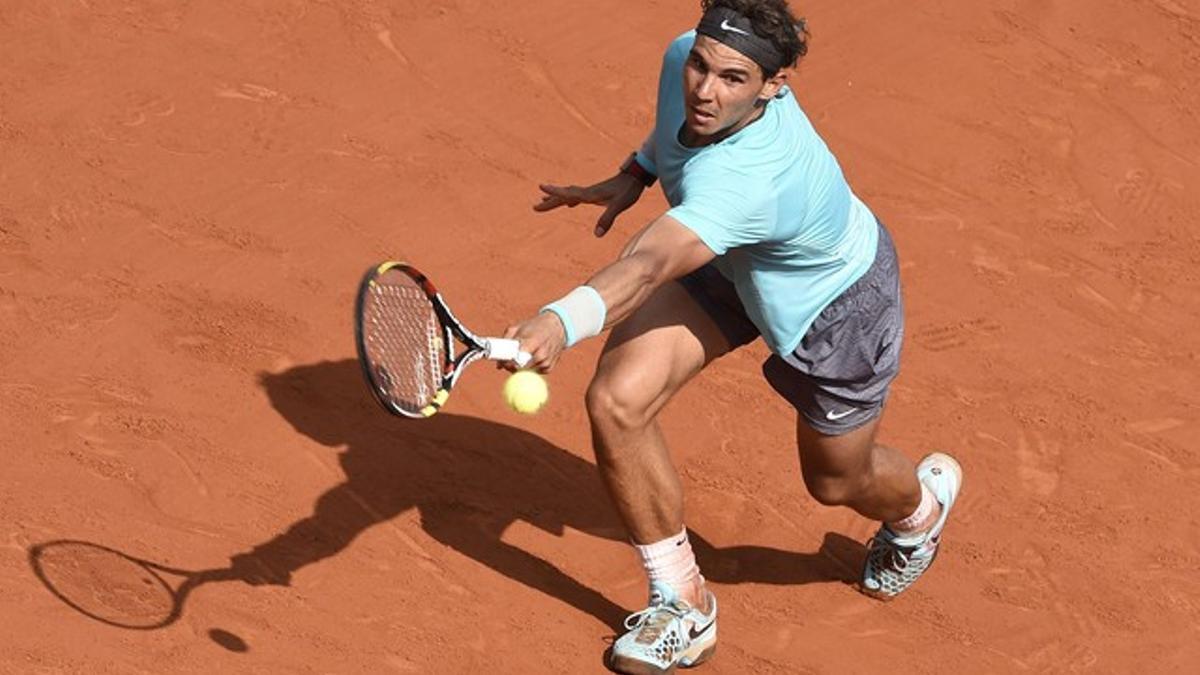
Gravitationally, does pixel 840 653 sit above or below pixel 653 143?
below

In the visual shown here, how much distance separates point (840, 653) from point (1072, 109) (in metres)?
4.10

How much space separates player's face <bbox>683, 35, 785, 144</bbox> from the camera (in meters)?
6.30

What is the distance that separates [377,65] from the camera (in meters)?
10.1

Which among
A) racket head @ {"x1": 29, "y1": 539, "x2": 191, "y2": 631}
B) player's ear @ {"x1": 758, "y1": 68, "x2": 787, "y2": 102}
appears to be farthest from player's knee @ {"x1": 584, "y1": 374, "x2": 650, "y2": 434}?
racket head @ {"x1": 29, "y1": 539, "x2": 191, "y2": 631}

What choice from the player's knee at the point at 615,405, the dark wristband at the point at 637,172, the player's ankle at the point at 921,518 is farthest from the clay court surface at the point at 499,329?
the dark wristband at the point at 637,172

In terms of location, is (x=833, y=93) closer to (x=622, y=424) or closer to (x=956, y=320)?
(x=956, y=320)

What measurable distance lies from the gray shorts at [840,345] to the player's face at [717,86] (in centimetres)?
74

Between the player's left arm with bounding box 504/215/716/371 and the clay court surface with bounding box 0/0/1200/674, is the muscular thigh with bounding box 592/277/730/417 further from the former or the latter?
the clay court surface with bounding box 0/0/1200/674

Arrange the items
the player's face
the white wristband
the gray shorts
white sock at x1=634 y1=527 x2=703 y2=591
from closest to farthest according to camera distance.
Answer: the white wristband → the player's face → the gray shorts → white sock at x1=634 y1=527 x2=703 y2=591

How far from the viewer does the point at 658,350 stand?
6844mm

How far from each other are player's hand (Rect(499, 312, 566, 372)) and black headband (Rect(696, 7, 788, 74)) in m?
1.13

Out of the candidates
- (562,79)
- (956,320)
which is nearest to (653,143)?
(956,320)

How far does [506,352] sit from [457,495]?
2.23 m

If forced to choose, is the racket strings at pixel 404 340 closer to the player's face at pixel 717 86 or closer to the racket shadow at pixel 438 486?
the player's face at pixel 717 86
